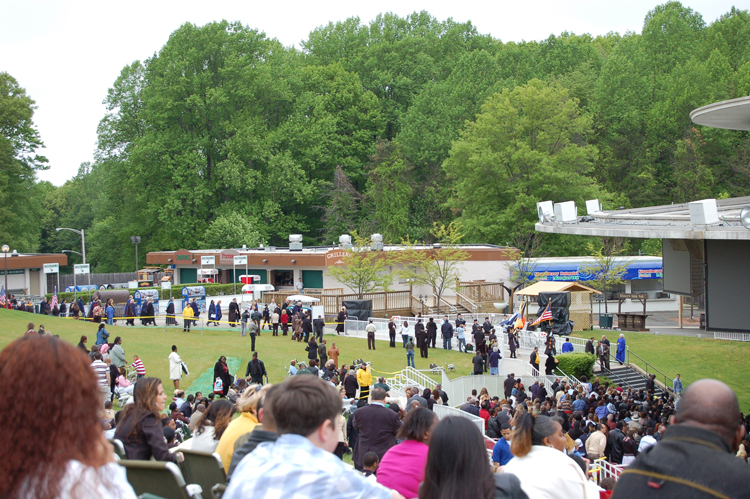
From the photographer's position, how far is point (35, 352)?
2312mm

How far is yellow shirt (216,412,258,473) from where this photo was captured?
16.2 ft

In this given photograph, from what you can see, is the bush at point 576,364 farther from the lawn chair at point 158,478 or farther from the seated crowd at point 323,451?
the lawn chair at point 158,478

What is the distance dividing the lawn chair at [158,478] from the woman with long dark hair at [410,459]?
50.4 inches

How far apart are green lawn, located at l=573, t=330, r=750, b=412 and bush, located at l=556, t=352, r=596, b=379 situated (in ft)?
13.1

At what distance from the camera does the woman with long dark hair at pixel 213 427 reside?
578 cm

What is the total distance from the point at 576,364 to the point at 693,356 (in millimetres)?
8616

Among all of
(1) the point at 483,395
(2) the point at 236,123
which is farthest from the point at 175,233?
(1) the point at 483,395

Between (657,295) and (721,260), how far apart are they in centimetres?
3139

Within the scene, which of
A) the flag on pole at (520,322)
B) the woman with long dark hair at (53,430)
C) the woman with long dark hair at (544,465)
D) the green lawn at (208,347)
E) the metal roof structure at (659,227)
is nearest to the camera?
the woman with long dark hair at (53,430)

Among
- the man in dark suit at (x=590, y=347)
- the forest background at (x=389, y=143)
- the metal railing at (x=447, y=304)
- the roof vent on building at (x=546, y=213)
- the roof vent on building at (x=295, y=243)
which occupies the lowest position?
the man in dark suit at (x=590, y=347)

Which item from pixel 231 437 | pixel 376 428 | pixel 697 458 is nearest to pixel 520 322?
pixel 376 428

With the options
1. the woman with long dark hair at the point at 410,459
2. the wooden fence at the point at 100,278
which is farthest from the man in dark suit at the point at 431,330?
the wooden fence at the point at 100,278

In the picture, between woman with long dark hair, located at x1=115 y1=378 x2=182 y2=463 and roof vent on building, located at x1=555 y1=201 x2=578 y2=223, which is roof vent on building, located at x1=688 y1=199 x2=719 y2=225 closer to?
roof vent on building, located at x1=555 y1=201 x2=578 y2=223

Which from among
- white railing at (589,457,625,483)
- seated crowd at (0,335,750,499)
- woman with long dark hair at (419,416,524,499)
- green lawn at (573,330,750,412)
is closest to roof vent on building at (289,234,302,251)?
green lawn at (573,330,750,412)
